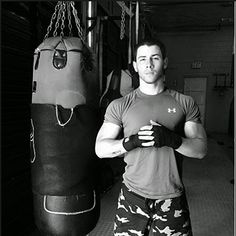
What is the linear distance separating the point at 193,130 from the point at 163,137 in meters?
0.24

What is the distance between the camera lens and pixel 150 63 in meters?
1.34

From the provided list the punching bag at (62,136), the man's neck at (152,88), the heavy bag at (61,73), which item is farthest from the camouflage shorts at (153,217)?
the heavy bag at (61,73)

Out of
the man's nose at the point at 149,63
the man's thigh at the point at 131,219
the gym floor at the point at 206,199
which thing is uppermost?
the man's nose at the point at 149,63

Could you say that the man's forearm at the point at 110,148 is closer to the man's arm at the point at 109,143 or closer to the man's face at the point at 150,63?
the man's arm at the point at 109,143

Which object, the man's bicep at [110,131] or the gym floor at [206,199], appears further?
the gym floor at [206,199]

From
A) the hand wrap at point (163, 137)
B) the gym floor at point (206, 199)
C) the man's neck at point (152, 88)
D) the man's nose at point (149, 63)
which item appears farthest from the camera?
the gym floor at point (206, 199)

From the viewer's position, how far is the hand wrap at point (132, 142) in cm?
125

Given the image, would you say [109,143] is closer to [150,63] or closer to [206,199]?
[150,63]

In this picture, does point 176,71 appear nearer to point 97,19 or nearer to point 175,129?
point 97,19

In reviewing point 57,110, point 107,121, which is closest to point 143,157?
point 107,121

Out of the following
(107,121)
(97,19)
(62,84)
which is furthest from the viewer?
(97,19)

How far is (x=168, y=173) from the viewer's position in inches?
53.4

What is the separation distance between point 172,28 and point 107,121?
8.46 meters

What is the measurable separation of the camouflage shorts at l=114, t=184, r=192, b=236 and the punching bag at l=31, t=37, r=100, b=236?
13.5 inches
